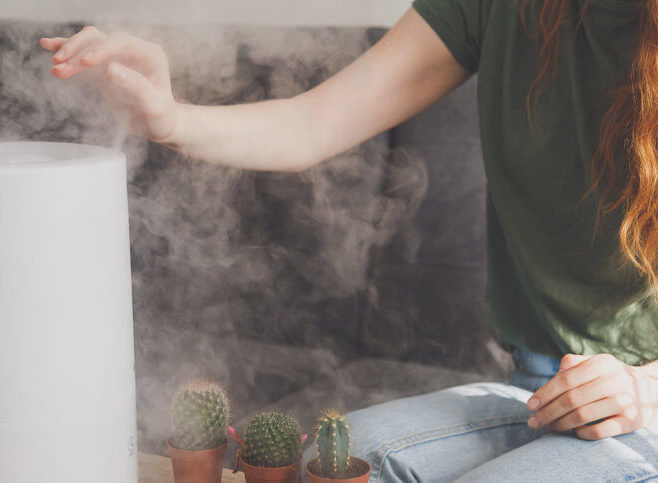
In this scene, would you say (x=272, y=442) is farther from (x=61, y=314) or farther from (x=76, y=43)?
(x=76, y=43)

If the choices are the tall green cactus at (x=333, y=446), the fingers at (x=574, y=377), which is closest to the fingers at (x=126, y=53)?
the tall green cactus at (x=333, y=446)

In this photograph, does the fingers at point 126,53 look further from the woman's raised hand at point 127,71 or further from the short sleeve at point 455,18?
the short sleeve at point 455,18

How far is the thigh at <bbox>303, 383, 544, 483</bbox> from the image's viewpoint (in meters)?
0.97

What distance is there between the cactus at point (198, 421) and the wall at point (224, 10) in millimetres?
790

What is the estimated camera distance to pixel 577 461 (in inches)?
34.2

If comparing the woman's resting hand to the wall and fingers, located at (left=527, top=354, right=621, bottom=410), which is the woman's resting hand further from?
the wall

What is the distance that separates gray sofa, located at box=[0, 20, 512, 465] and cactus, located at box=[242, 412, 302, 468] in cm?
66

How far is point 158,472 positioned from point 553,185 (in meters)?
0.70

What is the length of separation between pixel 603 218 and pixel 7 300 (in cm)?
78

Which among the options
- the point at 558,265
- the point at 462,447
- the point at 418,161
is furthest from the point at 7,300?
the point at 418,161

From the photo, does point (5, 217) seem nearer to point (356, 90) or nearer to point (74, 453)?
point (74, 453)

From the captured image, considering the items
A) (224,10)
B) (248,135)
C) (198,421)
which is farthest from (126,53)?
(224,10)

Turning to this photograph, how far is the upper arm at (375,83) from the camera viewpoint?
1203mm

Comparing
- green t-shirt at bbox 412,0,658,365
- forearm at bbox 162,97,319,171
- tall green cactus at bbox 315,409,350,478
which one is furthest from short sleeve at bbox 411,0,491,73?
tall green cactus at bbox 315,409,350,478
